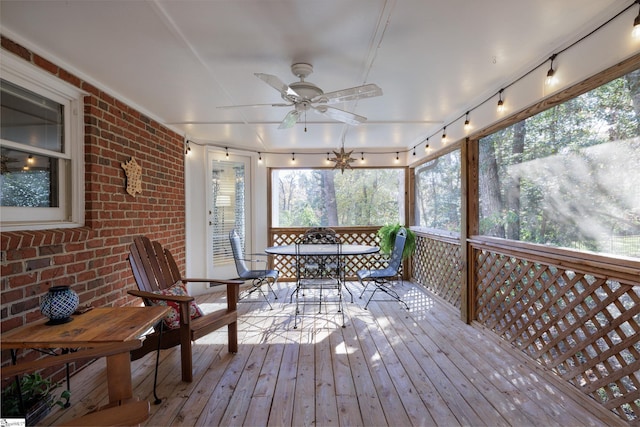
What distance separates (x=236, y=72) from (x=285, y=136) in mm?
1917

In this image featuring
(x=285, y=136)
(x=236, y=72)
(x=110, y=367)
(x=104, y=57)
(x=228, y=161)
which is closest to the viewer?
(x=110, y=367)

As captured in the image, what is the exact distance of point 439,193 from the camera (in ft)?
13.3

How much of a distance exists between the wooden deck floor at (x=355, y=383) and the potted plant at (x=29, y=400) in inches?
3.9

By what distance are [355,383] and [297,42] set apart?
7.77 ft

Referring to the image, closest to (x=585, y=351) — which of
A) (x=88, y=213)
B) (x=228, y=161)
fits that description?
(x=88, y=213)

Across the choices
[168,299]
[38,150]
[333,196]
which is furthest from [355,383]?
[333,196]

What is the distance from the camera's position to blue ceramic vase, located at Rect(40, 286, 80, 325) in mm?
1537

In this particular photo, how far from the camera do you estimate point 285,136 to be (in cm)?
419

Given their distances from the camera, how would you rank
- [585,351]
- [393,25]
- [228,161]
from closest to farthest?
[393,25] → [585,351] → [228,161]

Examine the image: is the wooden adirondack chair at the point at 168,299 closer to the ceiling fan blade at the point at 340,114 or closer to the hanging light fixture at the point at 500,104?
the ceiling fan blade at the point at 340,114

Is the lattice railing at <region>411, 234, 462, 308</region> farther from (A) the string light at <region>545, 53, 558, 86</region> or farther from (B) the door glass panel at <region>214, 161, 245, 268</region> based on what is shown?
(B) the door glass panel at <region>214, 161, 245, 268</region>

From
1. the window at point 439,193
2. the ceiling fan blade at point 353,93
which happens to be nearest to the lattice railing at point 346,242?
the window at point 439,193

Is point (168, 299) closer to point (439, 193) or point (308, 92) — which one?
point (308, 92)

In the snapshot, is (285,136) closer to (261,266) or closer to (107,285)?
(261,266)
